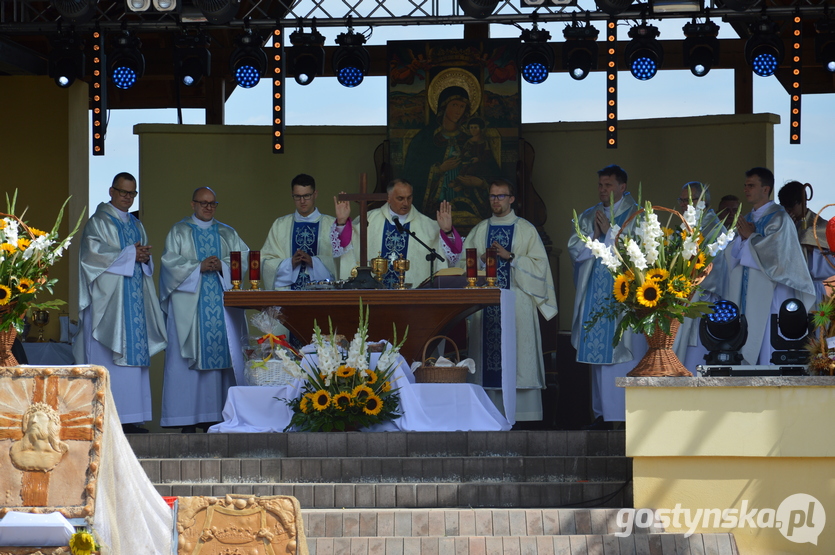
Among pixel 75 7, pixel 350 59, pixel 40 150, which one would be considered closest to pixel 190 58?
pixel 75 7

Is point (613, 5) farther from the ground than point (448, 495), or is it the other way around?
point (613, 5)

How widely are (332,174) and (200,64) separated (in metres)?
2.69

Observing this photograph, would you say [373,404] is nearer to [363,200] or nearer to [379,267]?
[379,267]

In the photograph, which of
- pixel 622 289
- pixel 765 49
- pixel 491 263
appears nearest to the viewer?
pixel 622 289

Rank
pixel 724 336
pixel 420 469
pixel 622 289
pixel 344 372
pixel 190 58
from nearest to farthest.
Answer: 1. pixel 622 289
2. pixel 420 469
3. pixel 724 336
4. pixel 344 372
5. pixel 190 58

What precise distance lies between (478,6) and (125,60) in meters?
2.80

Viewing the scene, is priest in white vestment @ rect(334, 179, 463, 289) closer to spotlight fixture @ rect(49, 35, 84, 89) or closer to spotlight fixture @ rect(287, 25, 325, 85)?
spotlight fixture @ rect(287, 25, 325, 85)

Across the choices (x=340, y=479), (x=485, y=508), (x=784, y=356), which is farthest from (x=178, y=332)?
(x=784, y=356)

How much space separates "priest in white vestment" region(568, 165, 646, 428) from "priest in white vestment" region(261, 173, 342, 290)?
6.08 ft

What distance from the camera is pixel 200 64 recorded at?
31.2 feet

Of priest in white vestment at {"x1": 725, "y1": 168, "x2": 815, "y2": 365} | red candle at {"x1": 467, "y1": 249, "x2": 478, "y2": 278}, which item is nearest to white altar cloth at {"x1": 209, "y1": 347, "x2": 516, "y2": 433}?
red candle at {"x1": 467, "y1": 249, "x2": 478, "y2": 278}

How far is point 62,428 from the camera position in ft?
14.2

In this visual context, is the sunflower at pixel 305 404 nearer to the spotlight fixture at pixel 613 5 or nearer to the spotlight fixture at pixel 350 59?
the spotlight fixture at pixel 350 59

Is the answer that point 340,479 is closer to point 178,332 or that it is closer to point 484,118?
point 178,332
